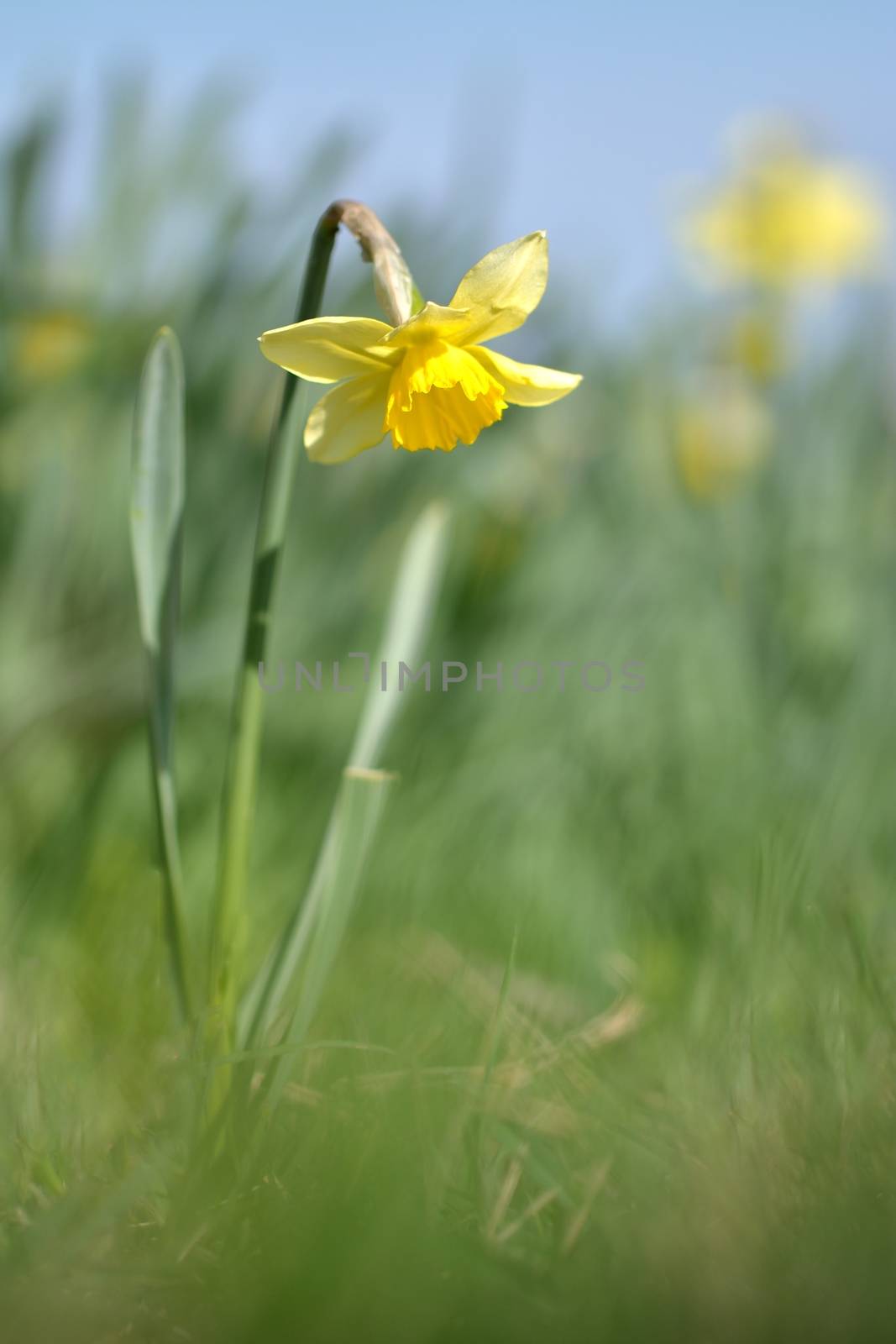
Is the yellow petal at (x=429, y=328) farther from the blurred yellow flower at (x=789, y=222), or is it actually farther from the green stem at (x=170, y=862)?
the blurred yellow flower at (x=789, y=222)

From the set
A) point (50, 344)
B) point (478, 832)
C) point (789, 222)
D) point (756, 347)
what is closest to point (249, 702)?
point (478, 832)

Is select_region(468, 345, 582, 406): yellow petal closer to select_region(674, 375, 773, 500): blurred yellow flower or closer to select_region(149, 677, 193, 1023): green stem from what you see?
select_region(149, 677, 193, 1023): green stem

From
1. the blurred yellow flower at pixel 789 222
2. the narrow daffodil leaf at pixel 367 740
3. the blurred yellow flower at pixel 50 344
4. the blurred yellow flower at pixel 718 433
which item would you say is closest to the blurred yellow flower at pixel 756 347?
the blurred yellow flower at pixel 718 433

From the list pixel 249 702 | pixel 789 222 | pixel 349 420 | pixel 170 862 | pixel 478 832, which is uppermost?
pixel 789 222

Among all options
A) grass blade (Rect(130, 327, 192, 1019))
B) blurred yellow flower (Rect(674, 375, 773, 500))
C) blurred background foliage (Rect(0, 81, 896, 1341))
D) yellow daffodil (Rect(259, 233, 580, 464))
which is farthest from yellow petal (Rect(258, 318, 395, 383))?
blurred yellow flower (Rect(674, 375, 773, 500))

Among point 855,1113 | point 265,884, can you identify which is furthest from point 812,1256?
point 265,884

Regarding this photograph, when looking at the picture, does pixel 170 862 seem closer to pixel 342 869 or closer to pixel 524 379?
pixel 342 869

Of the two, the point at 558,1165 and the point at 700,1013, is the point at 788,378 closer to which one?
the point at 700,1013
